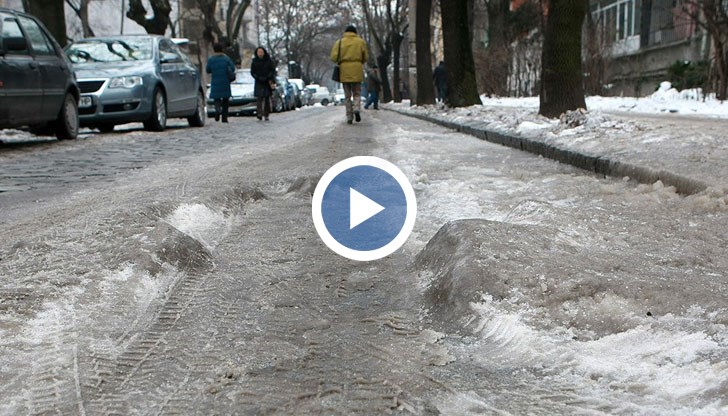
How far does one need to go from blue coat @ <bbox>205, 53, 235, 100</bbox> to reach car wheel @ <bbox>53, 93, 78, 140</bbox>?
6347 millimetres

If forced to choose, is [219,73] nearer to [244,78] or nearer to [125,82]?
[125,82]

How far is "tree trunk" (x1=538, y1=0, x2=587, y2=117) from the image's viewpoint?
1069cm

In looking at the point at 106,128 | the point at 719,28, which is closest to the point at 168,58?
the point at 106,128

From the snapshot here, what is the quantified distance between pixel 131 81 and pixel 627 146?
347 inches

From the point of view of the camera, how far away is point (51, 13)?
16250mm

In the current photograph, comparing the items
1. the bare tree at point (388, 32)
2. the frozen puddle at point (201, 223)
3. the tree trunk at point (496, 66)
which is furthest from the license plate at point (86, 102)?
the bare tree at point (388, 32)

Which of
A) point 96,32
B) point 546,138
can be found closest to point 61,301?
point 546,138

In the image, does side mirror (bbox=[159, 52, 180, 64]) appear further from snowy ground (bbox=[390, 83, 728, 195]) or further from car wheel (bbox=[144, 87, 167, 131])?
snowy ground (bbox=[390, 83, 728, 195])

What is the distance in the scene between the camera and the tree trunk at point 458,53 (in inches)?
707

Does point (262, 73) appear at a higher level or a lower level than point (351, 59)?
lower

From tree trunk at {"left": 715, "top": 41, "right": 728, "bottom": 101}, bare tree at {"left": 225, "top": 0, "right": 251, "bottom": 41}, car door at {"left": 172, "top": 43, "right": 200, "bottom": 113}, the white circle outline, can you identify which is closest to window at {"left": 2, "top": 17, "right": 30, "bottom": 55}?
car door at {"left": 172, "top": 43, "right": 200, "bottom": 113}

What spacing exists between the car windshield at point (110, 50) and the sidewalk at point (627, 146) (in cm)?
651

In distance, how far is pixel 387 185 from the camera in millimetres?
5668

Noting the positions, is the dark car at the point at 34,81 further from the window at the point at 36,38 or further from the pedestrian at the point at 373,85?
the pedestrian at the point at 373,85
